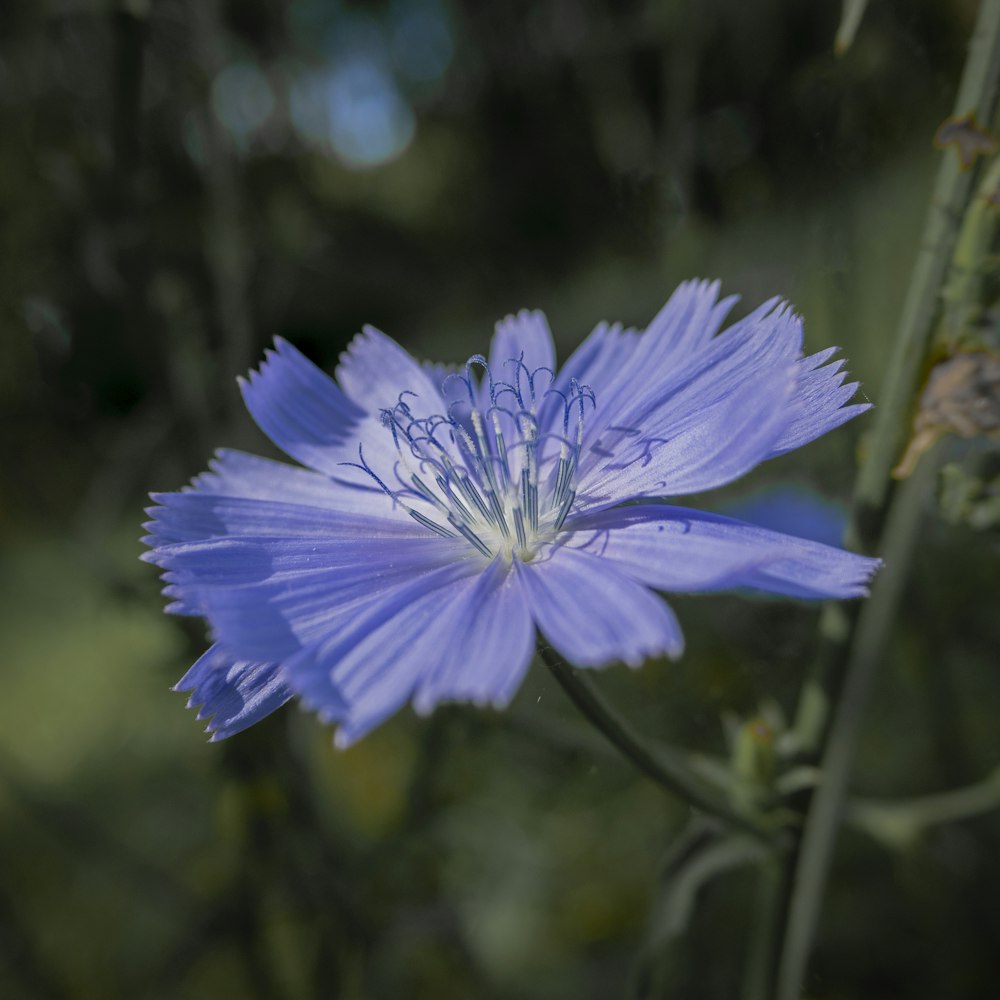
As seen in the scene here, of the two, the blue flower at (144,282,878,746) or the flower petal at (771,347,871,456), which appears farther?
the flower petal at (771,347,871,456)

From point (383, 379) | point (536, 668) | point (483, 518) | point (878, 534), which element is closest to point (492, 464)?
point (483, 518)

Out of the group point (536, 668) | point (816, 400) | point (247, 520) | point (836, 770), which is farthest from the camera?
point (536, 668)

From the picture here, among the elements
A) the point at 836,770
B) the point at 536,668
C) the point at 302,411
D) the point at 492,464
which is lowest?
the point at 836,770

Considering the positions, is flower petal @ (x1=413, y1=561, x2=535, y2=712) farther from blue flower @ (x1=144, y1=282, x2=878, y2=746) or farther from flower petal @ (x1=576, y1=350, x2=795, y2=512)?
flower petal @ (x1=576, y1=350, x2=795, y2=512)

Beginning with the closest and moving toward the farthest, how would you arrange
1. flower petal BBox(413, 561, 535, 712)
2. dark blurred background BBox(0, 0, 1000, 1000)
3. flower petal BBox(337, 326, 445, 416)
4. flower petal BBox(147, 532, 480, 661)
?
flower petal BBox(413, 561, 535, 712) < flower petal BBox(147, 532, 480, 661) < flower petal BBox(337, 326, 445, 416) < dark blurred background BBox(0, 0, 1000, 1000)

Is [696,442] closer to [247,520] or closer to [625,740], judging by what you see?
[625,740]

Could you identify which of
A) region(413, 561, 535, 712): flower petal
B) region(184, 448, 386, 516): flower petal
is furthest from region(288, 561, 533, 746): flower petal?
region(184, 448, 386, 516): flower petal

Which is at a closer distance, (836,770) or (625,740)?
(625,740)

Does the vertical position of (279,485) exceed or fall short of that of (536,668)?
it exceeds it
